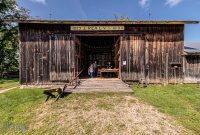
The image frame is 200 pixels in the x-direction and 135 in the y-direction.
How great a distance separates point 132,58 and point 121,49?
1.24m

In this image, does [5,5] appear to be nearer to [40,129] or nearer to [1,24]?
[1,24]

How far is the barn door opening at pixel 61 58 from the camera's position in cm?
1523

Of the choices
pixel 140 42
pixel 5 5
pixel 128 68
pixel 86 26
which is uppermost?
pixel 5 5

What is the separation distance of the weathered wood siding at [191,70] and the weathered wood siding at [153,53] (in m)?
0.56

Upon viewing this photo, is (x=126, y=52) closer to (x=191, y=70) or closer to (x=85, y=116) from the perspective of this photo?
(x=191, y=70)

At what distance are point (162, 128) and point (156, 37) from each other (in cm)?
967

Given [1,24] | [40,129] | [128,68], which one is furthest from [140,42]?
[1,24]

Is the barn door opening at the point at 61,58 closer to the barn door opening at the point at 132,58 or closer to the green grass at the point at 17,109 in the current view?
the green grass at the point at 17,109

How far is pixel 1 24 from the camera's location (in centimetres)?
3180

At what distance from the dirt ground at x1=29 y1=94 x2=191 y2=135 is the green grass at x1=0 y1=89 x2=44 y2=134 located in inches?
21.2

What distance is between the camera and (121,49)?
51.1ft

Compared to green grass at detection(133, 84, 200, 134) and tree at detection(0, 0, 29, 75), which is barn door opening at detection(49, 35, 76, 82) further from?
tree at detection(0, 0, 29, 75)

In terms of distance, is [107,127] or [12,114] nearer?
Result: [107,127]

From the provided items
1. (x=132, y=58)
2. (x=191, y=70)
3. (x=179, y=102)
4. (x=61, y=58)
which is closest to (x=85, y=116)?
(x=179, y=102)
